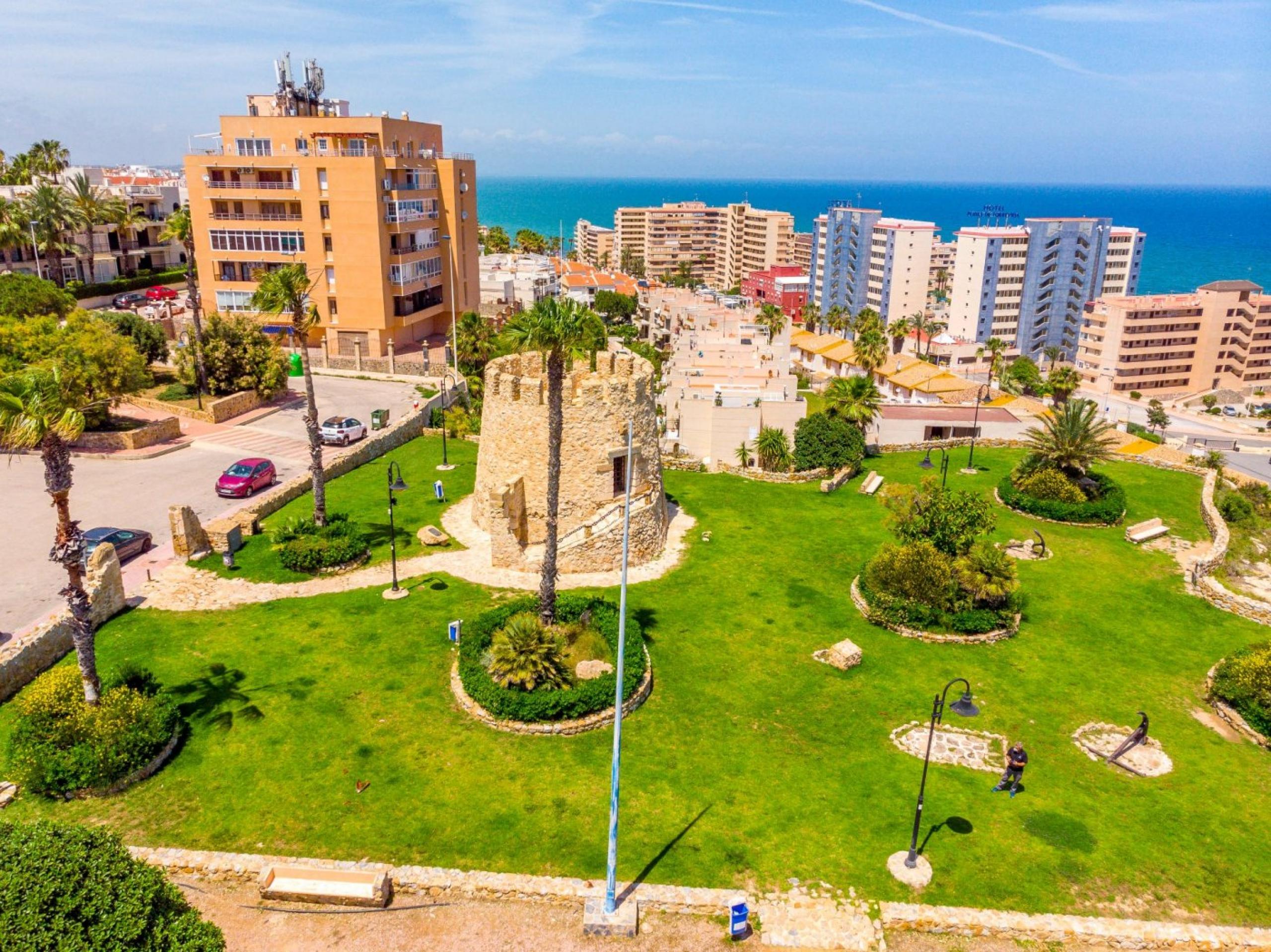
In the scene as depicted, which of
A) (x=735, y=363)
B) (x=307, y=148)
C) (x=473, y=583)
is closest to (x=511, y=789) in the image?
(x=473, y=583)

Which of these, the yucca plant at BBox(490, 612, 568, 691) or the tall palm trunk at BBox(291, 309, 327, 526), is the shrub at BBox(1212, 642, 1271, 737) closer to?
the yucca plant at BBox(490, 612, 568, 691)

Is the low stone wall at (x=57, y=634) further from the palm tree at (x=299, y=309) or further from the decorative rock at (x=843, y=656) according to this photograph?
the decorative rock at (x=843, y=656)

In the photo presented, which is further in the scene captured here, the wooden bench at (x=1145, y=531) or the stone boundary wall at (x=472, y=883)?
the wooden bench at (x=1145, y=531)

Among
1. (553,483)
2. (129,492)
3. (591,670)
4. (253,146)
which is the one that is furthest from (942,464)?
(253,146)

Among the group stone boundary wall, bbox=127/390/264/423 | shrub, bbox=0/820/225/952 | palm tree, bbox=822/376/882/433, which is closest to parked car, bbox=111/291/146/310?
stone boundary wall, bbox=127/390/264/423

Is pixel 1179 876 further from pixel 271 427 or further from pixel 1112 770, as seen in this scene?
pixel 271 427

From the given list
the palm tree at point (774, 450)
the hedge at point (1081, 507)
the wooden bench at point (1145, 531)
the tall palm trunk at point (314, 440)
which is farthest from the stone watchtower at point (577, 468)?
the wooden bench at point (1145, 531)
